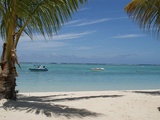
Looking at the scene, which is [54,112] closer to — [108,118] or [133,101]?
[108,118]

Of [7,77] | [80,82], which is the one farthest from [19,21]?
[80,82]

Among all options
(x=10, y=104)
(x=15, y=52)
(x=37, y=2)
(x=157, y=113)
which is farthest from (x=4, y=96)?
(x=157, y=113)

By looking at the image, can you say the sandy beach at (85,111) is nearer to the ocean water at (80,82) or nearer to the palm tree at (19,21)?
the palm tree at (19,21)

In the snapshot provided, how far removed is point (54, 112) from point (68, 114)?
0.36m

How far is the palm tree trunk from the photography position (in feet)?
25.1

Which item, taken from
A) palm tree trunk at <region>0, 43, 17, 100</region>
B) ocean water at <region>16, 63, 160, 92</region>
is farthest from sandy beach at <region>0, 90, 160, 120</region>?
ocean water at <region>16, 63, 160, 92</region>

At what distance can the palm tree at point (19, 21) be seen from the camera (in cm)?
720

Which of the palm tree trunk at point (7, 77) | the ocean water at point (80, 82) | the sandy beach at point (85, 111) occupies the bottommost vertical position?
the ocean water at point (80, 82)

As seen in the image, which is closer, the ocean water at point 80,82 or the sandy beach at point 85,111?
the sandy beach at point 85,111

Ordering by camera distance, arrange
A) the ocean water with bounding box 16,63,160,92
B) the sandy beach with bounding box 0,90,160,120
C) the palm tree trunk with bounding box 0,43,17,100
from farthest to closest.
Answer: the ocean water with bounding box 16,63,160,92 → the palm tree trunk with bounding box 0,43,17,100 → the sandy beach with bounding box 0,90,160,120

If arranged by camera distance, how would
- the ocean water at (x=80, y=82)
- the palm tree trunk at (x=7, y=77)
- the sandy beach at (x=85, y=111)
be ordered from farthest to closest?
the ocean water at (x=80, y=82), the palm tree trunk at (x=7, y=77), the sandy beach at (x=85, y=111)

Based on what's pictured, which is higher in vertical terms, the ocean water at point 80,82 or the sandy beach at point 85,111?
the sandy beach at point 85,111

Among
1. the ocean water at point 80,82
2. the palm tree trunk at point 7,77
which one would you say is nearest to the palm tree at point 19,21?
the palm tree trunk at point 7,77

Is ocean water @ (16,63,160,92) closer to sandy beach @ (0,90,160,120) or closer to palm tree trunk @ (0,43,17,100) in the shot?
palm tree trunk @ (0,43,17,100)
